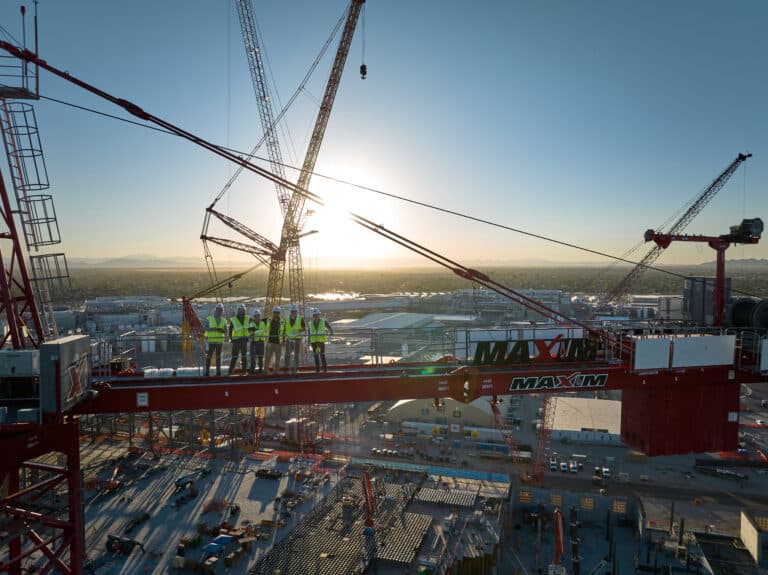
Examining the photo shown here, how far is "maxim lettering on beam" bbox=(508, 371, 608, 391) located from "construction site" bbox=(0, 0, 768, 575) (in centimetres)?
6

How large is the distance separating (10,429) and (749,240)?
24.9 metres

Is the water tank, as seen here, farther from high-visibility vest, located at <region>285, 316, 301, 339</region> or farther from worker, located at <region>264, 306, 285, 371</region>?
worker, located at <region>264, 306, 285, 371</region>

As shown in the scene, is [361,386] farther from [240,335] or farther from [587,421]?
[587,421]

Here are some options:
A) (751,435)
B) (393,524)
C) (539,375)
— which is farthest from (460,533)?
(751,435)

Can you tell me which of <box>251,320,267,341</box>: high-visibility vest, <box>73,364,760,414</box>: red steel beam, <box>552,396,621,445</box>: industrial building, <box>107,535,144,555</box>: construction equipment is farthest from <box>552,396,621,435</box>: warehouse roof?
<box>251,320,267,341</box>: high-visibility vest

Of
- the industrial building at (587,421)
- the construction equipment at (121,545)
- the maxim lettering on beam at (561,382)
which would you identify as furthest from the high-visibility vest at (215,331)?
the industrial building at (587,421)

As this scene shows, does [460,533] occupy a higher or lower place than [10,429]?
lower

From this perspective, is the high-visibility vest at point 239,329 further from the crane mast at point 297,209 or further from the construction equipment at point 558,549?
the crane mast at point 297,209

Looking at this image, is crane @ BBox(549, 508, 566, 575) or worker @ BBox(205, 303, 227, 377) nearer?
worker @ BBox(205, 303, 227, 377)

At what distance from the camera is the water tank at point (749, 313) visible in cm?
1738

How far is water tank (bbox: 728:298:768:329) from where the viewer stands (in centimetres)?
1738

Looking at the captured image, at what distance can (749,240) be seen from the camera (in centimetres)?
A: 1986

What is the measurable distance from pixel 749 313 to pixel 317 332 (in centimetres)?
1571

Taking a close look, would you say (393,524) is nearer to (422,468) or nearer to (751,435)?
(422,468)
